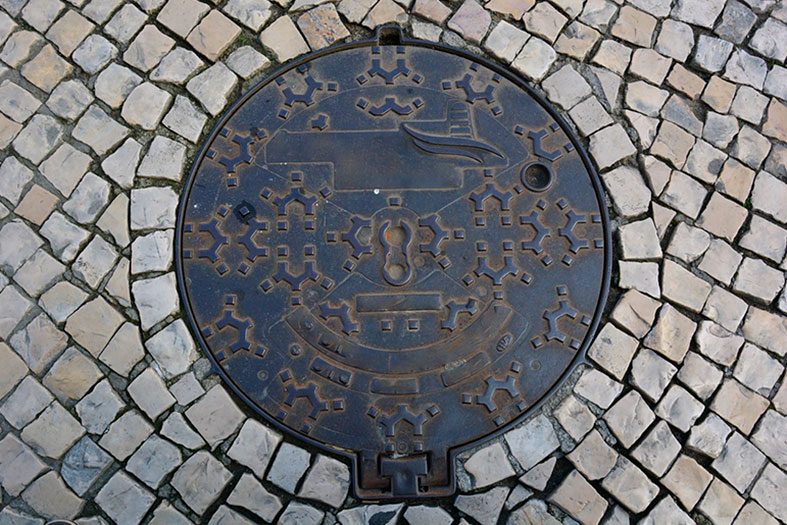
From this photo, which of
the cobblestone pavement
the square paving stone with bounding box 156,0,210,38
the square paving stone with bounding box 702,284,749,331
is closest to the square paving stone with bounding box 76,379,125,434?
the cobblestone pavement

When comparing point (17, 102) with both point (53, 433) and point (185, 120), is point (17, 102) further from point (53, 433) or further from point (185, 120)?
point (53, 433)

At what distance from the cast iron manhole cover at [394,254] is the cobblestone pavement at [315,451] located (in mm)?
120

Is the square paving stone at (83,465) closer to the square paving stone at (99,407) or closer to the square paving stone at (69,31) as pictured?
the square paving stone at (99,407)

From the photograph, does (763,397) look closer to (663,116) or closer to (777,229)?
(777,229)

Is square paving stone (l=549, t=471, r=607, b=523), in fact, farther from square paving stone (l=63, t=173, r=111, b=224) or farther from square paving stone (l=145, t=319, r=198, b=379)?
square paving stone (l=63, t=173, r=111, b=224)

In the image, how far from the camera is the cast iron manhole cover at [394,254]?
9.52ft

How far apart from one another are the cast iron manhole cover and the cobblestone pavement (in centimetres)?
12

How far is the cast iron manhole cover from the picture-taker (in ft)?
9.52

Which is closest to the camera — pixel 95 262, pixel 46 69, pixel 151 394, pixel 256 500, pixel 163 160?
pixel 256 500

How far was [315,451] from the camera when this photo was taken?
9.50 ft

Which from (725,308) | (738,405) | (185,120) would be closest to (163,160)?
(185,120)

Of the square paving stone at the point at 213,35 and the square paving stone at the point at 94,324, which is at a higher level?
the square paving stone at the point at 213,35

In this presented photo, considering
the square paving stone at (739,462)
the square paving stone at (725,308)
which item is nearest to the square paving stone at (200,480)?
the square paving stone at (739,462)

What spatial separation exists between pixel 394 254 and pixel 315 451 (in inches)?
36.6
